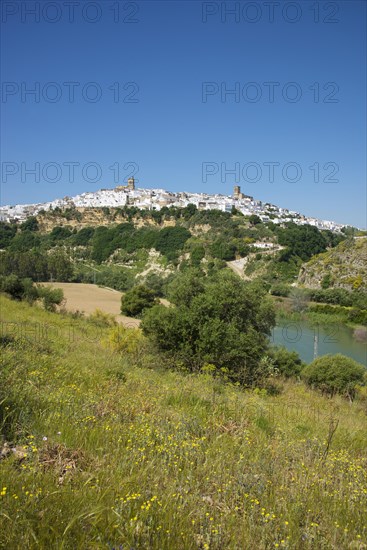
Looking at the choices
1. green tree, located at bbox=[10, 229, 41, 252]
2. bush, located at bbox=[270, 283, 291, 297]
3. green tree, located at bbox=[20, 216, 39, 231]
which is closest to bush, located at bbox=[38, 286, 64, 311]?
bush, located at bbox=[270, 283, 291, 297]

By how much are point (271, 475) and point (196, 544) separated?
3.34 ft

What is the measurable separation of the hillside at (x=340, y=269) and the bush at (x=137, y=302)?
101 feet

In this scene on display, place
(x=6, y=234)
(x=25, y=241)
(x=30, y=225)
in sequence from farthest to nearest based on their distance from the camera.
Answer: (x=30, y=225)
(x=6, y=234)
(x=25, y=241)

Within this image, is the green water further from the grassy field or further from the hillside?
the grassy field

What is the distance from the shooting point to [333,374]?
582 inches

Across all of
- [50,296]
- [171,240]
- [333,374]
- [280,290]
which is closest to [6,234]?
[171,240]

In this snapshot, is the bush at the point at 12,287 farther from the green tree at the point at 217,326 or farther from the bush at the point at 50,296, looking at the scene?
the green tree at the point at 217,326

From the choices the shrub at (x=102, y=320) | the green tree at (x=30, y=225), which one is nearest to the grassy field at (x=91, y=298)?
the shrub at (x=102, y=320)

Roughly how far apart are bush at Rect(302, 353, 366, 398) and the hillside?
1560 inches

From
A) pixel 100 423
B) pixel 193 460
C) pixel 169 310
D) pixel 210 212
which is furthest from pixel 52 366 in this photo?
pixel 210 212

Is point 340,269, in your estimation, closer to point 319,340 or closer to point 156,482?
point 319,340

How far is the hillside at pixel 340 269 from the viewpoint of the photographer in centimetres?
5372

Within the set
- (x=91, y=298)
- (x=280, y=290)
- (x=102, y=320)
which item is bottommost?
(x=102, y=320)

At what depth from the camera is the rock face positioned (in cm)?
5375
